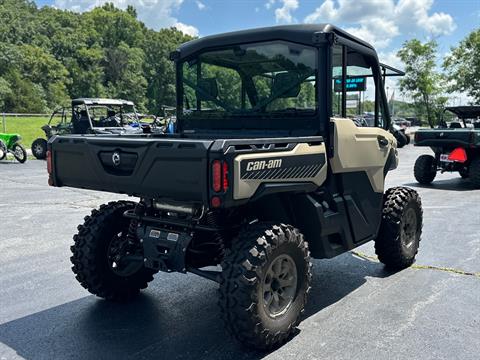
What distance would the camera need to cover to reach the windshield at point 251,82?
13.1ft

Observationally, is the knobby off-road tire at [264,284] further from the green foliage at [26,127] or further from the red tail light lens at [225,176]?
the green foliage at [26,127]

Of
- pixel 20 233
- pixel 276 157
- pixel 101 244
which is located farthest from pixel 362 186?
pixel 20 233

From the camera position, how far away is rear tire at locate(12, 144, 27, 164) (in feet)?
56.1

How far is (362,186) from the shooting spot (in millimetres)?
4395

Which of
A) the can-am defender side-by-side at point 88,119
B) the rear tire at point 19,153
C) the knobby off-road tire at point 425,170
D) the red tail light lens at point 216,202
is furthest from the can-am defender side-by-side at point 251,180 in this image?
the rear tire at point 19,153

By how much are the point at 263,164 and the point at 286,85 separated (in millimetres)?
1177

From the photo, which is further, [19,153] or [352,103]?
[19,153]

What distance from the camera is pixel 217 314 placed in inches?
159

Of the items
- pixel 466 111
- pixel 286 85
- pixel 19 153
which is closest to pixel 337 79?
pixel 286 85

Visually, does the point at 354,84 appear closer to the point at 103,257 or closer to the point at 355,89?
the point at 355,89

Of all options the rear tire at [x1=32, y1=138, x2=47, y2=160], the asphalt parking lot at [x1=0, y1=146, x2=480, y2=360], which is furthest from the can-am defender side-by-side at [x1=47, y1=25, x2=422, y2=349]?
the rear tire at [x1=32, y1=138, x2=47, y2=160]

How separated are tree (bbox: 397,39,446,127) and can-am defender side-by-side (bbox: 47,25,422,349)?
31.9 meters

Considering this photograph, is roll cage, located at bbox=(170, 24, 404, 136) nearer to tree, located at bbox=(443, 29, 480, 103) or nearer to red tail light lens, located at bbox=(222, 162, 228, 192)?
red tail light lens, located at bbox=(222, 162, 228, 192)

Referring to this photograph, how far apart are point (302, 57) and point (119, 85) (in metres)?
78.8
